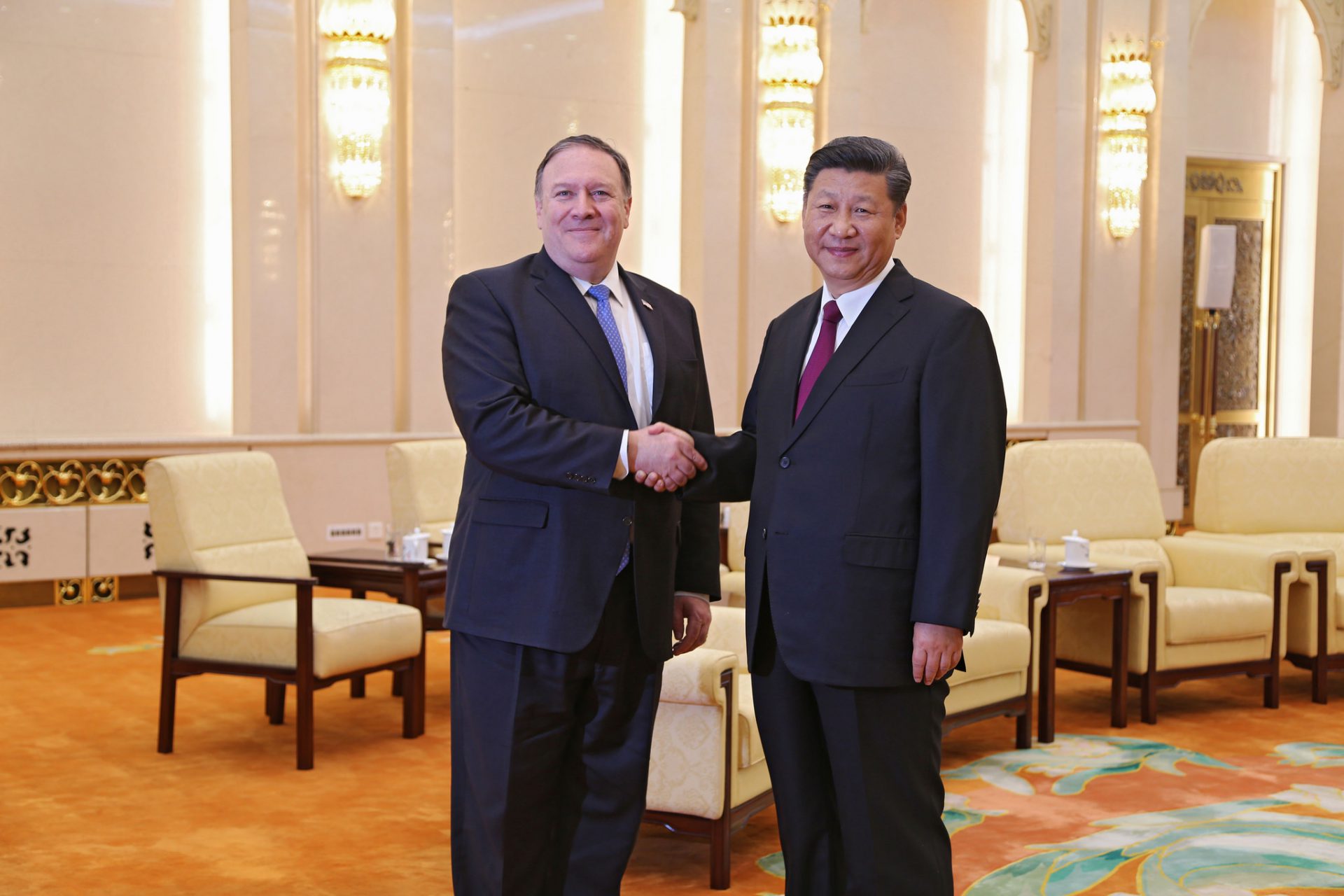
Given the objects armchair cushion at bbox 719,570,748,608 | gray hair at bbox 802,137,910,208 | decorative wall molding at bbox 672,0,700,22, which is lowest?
armchair cushion at bbox 719,570,748,608

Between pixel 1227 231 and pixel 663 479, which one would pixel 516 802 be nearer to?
pixel 663 479

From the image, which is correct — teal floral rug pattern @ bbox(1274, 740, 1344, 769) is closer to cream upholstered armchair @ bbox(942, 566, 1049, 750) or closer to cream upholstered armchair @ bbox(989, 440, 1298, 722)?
cream upholstered armchair @ bbox(989, 440, 1298, 722)

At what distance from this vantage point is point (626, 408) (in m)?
2.40

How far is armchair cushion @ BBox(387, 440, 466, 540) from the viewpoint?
5.45 metres

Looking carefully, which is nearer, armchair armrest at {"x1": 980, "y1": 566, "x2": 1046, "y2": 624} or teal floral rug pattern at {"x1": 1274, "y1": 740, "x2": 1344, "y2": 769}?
teal floral rug pattern at {"x1": 1274, "y1": 740, "x2": 1344, "y2": 769}

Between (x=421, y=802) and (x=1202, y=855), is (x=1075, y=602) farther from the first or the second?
(x=421, y=802)

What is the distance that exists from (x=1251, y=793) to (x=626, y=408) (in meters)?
2.87

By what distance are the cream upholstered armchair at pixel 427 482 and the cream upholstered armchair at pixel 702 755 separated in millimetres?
2092

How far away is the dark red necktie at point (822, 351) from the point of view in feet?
7.79

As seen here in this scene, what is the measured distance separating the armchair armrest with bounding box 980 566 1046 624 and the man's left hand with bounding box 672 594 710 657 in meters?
2.33

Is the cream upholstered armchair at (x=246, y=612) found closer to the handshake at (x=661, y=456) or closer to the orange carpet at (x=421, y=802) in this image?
the orange carpet at (x=421, y=802)

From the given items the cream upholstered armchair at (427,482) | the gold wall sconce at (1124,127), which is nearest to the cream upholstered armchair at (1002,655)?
the cream upholstered armchair at (427,482)

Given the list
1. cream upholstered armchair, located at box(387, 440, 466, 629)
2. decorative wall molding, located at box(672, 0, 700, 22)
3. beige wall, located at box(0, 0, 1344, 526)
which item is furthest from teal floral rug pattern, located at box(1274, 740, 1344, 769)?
decorative wall molding, located at box(672, 0, 700, 22)

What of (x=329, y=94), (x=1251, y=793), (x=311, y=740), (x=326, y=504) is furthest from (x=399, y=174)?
(x=1251, y=793)
